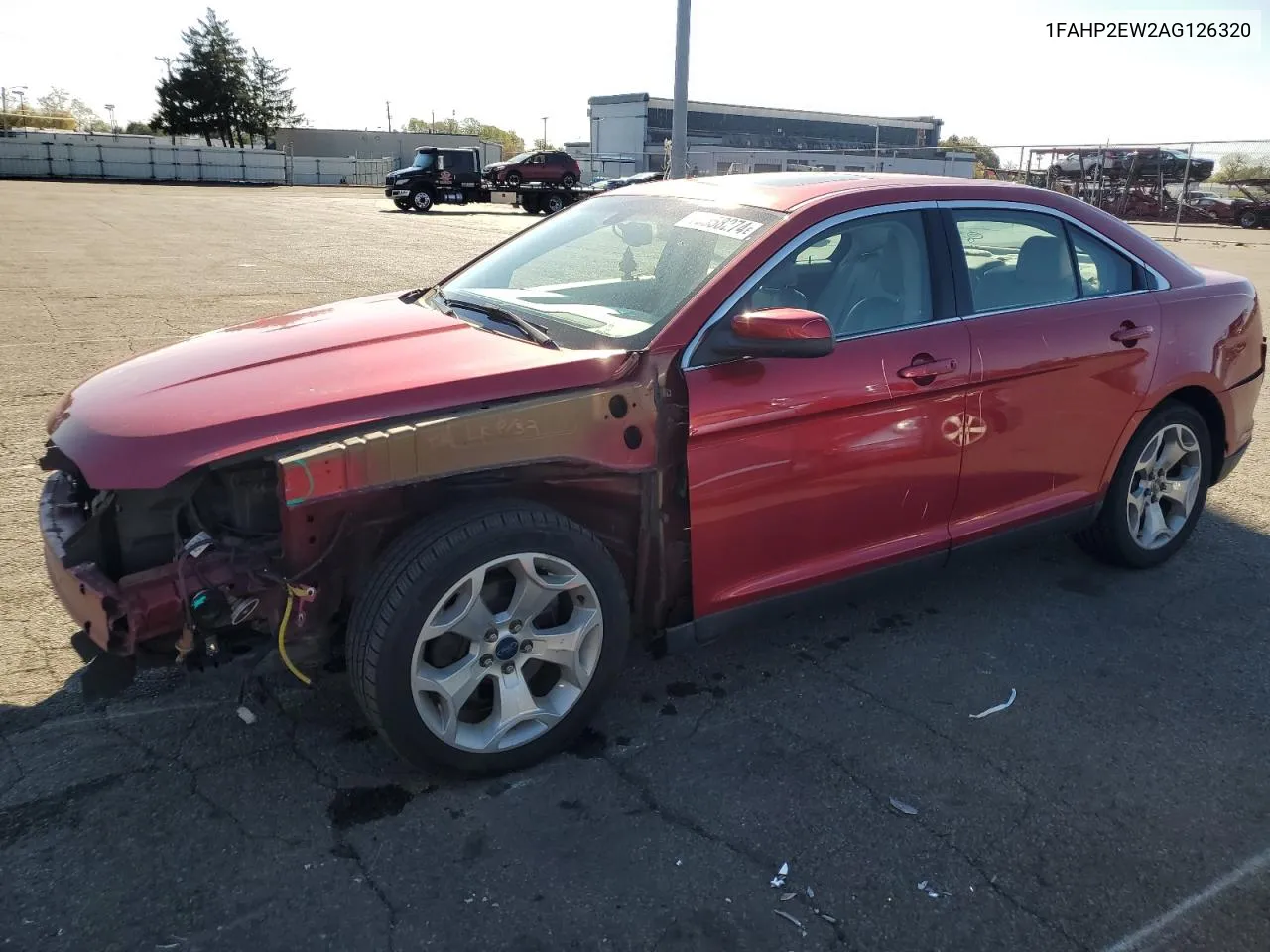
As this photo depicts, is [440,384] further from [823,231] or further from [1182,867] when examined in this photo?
[1182,867]

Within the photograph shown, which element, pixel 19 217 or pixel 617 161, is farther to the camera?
pixel 617 161

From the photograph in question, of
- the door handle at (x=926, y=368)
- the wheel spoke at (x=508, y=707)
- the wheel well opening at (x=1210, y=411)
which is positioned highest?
the door handle at (x=926, y=368)

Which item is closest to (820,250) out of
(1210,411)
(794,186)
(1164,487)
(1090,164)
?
(794,186)

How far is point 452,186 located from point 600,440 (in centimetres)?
3328

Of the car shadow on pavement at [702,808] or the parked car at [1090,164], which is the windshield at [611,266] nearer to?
the car shadow on pavement at [702,808]

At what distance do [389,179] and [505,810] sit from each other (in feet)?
109

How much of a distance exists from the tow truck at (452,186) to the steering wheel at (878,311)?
31256 mm

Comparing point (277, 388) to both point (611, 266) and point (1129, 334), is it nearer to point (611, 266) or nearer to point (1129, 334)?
point (611, 266)

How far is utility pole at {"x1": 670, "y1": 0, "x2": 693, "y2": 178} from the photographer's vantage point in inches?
545

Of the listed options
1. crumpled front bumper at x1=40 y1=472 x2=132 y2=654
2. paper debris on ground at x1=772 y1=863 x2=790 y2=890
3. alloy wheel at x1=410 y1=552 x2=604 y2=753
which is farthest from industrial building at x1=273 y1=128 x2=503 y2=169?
paper debris on ground at x1=772 y1=863 x2=790 y2=890

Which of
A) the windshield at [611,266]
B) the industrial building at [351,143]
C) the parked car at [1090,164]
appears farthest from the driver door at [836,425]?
the industrial building at [351,143]

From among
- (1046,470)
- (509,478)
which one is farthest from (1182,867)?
(509,478)

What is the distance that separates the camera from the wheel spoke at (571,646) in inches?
114

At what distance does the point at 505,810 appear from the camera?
2.78 meters
